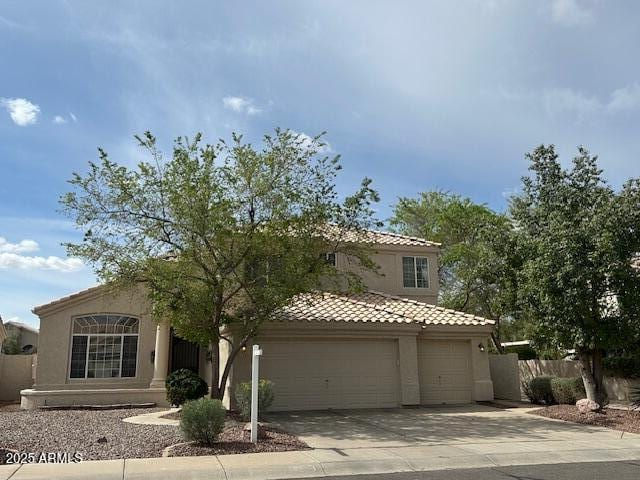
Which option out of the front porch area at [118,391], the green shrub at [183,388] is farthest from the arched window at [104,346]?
the green shrub at [183,388]

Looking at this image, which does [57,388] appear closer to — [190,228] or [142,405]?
[142,405]

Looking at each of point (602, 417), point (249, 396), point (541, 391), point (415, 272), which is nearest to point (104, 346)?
point (249, 396)

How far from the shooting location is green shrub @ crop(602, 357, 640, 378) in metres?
19.3

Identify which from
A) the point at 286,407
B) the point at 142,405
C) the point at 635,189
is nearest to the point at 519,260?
the point at 635,189

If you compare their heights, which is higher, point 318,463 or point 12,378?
point 12,378

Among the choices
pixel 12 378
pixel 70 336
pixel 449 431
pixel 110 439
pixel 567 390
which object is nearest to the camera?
pixel 110 439

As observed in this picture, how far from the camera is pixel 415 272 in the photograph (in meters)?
24.0

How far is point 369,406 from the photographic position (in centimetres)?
1834

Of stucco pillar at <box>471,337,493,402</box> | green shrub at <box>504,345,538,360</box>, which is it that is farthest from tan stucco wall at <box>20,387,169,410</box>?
green shrub at <box>504,345,538,360</box>

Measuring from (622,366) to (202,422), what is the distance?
Result: 15.6 meters

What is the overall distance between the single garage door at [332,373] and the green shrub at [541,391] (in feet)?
16.0

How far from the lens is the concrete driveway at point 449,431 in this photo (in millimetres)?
11445

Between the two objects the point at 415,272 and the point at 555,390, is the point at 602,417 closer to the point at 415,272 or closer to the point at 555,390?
the point at 555,390

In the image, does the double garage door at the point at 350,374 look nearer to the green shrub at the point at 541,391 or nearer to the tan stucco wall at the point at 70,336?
the green shrub at the point at 541,391
